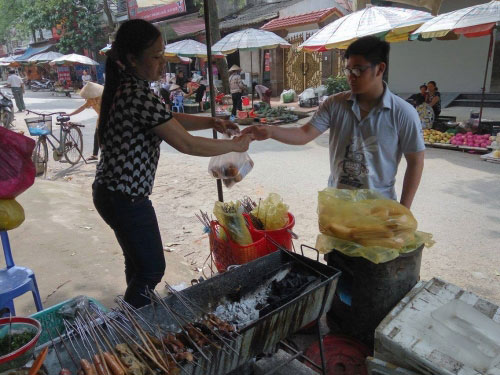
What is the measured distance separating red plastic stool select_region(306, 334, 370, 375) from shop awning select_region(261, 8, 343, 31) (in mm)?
14744

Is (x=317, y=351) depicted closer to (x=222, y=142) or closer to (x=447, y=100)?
(x=222, y=142)

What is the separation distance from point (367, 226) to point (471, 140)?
7.20 meters

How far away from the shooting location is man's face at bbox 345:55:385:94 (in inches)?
87.3

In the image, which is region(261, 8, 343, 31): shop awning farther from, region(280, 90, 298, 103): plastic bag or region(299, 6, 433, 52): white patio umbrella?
region(299, 6, 433, 52): white patio umbrella

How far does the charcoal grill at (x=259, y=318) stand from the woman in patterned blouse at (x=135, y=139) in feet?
0.94

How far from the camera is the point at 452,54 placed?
13.3 m

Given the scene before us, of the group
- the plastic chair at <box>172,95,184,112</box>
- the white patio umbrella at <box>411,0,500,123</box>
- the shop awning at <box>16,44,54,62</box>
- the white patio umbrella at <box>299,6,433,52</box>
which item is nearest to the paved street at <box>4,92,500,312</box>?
the white patio umbrella at <box>411,0,500,123</box>

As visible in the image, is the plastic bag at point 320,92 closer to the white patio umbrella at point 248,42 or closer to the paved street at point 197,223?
the white patio umbrella at point 248,42

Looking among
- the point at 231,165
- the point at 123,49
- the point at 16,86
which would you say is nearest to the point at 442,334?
the point at 231,165

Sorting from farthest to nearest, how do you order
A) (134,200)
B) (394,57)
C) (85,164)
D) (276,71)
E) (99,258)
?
(276,71) → (394,57) → (85,164) → (99,258) → (134,200)

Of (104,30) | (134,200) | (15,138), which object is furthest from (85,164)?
(104,30)

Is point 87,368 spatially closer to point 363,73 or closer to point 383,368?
point 383,368

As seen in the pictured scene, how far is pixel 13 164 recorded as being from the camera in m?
2.33

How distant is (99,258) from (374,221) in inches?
121
